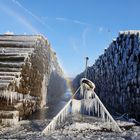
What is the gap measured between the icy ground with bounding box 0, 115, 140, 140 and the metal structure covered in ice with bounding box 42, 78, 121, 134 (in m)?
0.22

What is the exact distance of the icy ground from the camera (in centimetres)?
857

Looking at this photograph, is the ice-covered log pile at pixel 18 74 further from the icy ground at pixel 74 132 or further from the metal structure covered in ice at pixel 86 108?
the metal structure covered in ice at pixel 86 108

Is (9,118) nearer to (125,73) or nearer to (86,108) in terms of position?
(86,108)

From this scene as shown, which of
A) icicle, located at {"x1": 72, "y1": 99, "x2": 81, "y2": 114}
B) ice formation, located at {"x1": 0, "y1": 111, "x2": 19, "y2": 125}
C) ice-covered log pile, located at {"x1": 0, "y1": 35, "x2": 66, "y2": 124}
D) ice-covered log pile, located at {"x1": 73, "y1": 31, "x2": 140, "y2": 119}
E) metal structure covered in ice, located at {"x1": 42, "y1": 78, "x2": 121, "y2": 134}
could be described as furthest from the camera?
ice-covered log pile, located at {"x1": 73, "y1": 31, "x2": 140, "y2": 119}

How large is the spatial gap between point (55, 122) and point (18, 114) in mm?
3095

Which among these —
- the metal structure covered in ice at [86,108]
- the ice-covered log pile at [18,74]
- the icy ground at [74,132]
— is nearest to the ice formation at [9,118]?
the ice-covered log pile at [18,74]

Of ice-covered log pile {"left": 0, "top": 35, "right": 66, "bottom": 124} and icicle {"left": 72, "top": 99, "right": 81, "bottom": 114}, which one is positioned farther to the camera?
ice-covered log pile {"left": 0, "top": 35, "right": 66, "bottom": 124}

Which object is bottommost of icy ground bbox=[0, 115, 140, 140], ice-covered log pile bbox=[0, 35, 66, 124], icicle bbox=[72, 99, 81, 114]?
icy ground bbox=[0, 115, 140, 140]

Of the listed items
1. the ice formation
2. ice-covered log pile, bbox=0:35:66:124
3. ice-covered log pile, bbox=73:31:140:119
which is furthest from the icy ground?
ice-covered log pile, bbox=73:31:140:119

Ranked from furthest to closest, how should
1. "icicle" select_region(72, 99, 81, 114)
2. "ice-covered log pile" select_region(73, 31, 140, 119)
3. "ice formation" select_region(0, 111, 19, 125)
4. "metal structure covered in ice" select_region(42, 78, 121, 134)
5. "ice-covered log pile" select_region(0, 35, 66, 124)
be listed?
"ice-covered log pile" select_region(73, 31, 140, 119)
"ice-covered log pile" select_region(0, 35, 66, 124)
"ice formation" select_region(0, 111, 19, 125)
"icicle" select_region(72, 99, 81, 114)
"metal structure covered in ice" select_region(42, 78, 121, 134)

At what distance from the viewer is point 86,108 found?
1174 centimetres

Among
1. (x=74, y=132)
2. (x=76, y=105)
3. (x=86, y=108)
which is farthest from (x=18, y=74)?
(x=74, y=132)

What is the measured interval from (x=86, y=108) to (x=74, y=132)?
90.5 inches

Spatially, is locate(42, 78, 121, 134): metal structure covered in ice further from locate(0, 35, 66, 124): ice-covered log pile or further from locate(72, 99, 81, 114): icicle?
locate(0, 35, 66, 124): ice-covered log pile
